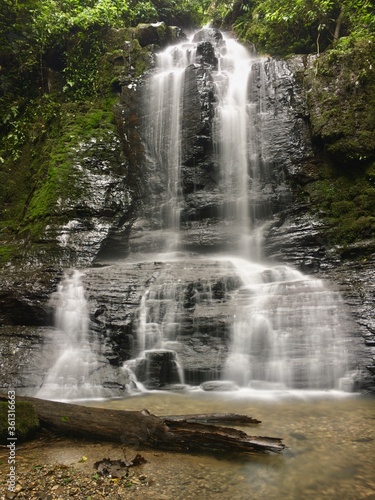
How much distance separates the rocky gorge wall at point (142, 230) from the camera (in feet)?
25.5

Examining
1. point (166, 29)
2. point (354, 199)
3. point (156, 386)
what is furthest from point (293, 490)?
point (166, 29)

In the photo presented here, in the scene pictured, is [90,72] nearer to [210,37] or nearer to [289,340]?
[210,37]

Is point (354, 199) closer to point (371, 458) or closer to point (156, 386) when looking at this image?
point (156, 386)

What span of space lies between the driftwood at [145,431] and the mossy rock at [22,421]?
0.08m

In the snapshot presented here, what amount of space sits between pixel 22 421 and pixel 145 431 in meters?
1.33

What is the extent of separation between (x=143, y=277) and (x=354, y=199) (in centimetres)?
675

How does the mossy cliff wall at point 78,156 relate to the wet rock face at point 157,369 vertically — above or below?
above

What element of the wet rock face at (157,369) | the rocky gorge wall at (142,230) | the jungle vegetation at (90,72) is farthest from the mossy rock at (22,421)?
the jungle vegetation at (90,72)

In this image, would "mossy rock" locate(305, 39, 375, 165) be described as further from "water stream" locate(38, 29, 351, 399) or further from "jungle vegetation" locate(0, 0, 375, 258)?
"water stream" locate(38, 29, 351, 399)

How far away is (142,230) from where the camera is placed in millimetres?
12680

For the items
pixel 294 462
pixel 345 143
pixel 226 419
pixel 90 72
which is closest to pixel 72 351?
pixel 226 419

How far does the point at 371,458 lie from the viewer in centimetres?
356

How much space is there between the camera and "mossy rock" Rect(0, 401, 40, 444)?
12.1 ft

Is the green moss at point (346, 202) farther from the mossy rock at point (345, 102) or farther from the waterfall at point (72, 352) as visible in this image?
the waterfall at point (72, 352)
